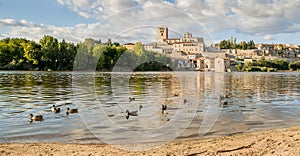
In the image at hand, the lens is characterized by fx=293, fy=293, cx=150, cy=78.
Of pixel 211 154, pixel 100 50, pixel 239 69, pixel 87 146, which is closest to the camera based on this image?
pixel 211 154

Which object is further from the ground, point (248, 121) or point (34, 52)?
point (34, 52)

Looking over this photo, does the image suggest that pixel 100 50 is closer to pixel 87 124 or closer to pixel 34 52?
pixel 34 52

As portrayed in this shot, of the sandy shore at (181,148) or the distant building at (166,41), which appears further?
the distant building at (166,41)

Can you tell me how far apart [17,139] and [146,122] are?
541 centimetres

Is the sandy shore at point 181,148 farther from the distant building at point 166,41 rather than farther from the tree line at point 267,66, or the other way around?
the tree line at point 267,66

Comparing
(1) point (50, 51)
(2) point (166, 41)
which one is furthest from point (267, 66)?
(2) point (166, 41)

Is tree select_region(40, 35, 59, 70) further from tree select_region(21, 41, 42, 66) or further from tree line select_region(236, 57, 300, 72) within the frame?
tree line select_region(236, 57, 300, 72)

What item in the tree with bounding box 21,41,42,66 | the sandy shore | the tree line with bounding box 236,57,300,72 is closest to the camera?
the sandy shore

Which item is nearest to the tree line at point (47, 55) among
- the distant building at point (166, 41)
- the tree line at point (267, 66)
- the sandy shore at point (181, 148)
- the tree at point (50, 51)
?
the tree at point (50, 51)

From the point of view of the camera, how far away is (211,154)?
7.19 meters

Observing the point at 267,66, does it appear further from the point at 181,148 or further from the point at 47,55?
the point at 181,148

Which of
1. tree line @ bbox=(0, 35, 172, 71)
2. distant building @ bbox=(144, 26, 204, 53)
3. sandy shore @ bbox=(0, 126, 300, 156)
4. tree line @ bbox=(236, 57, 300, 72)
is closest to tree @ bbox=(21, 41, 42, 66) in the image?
tree line @ bbox=(0, 35, 172, 71)

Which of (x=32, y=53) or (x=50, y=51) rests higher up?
(x=50, y=51)

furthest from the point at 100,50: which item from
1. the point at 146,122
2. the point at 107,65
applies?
the point at 146,122
